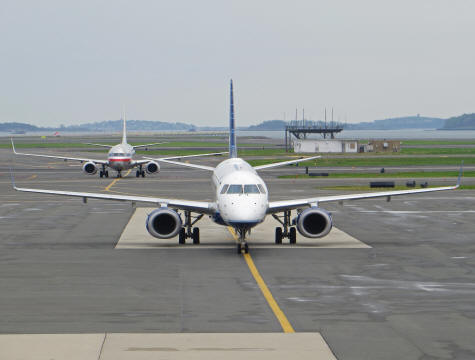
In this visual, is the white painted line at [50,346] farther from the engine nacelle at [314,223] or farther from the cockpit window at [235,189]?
the engine nacelle at [314,223]

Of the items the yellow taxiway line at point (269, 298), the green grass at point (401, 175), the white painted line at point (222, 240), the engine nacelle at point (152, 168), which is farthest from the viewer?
the engine nacelle at point (152, 168)

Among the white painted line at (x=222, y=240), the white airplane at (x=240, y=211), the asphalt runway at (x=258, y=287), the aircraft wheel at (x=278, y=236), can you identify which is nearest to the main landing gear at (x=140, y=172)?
the asphalt runway at (x=258, y=287)

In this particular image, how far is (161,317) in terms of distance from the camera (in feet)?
60.3

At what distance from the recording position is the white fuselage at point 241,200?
27.6 metres

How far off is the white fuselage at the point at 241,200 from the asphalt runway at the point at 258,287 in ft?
4.93

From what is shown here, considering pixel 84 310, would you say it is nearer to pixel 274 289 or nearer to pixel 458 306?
pixel 274 289

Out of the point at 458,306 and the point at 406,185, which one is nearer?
the point at 458,306

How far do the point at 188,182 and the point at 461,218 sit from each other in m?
34.3

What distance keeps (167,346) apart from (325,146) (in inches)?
5064

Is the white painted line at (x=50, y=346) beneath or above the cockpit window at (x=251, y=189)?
beneath

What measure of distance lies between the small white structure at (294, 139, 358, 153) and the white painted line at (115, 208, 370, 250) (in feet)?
337

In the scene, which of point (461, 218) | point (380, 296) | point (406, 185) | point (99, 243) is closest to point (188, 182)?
point (406, 185)

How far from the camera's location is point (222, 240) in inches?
1313

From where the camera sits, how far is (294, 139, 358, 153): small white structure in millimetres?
140000
